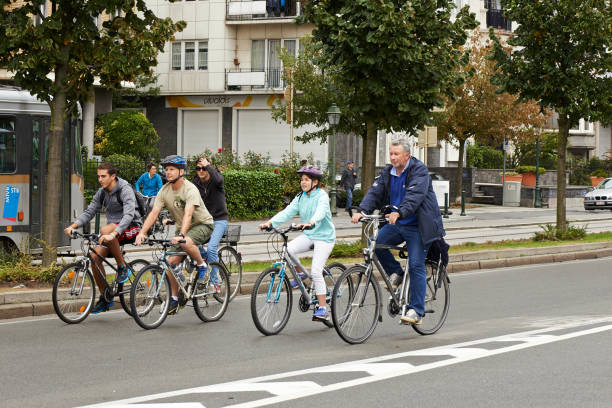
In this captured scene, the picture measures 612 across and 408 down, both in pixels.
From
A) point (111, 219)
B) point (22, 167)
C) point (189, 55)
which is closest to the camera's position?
point (111, 219)

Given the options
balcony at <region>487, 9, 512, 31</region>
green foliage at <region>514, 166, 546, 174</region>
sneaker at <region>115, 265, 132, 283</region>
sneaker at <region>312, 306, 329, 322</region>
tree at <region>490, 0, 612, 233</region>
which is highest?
balcony at <region>487, 9, 512, 31</region>

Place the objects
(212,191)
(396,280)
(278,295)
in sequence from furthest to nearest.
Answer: (212,191) → (278,295) → (396,280)

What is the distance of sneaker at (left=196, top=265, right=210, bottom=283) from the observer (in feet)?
35.0

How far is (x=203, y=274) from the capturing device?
10.7 m

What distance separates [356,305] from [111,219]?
3.30 metres

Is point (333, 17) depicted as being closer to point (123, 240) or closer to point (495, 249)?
point (495, 249)

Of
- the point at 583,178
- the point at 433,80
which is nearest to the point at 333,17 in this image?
the point at 433,80

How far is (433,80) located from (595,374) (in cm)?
956

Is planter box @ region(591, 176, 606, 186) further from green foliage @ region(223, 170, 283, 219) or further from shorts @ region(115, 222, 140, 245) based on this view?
shorts @ region(115, 222, 140, 245)

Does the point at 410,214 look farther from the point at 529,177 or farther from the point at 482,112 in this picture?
the point at 529,177

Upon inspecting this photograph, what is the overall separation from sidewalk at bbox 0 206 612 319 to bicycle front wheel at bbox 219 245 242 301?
61 cm

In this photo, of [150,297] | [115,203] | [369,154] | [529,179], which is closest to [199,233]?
[115,203]

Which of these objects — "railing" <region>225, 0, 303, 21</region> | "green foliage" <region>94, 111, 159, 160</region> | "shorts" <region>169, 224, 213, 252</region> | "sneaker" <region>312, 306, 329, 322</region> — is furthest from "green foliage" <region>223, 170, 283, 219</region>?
"sneaker" <region>312, 306, 329, 322</region>

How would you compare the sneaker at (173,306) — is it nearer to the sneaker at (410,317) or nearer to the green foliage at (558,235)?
the sneaker at (410,317)
